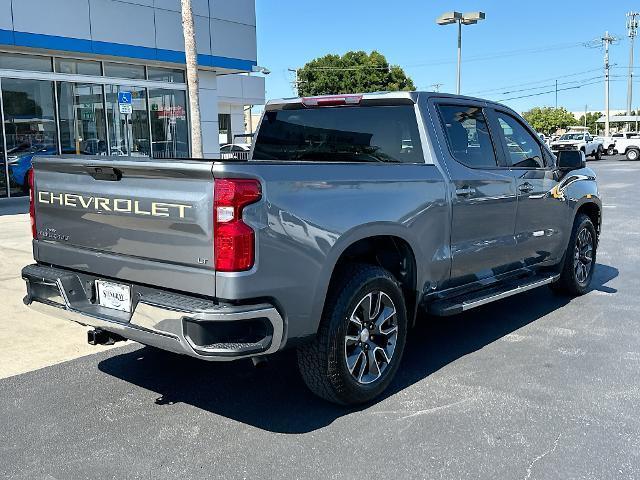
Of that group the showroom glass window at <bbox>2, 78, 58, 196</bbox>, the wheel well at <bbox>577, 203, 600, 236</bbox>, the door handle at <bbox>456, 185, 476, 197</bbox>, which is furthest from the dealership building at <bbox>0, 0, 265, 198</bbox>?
the door handle at <bbox>456, 185, 476, 197</bbox>

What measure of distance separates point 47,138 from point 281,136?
1271 cm

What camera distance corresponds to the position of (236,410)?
4055 millimetres

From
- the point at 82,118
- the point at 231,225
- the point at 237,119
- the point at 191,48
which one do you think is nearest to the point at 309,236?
the point at 231,225

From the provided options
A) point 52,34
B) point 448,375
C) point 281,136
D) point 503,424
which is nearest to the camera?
point 503,424

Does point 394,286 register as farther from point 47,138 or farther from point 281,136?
point 47,138

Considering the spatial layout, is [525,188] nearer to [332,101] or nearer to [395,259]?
[395,259]

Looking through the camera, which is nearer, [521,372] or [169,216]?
[169,216]

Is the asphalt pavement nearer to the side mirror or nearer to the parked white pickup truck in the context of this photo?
the side mirror

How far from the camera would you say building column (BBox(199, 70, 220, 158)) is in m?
19.9

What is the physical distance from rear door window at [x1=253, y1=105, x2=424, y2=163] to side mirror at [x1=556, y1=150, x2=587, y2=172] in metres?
2.07

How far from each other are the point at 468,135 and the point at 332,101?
3.67 feet

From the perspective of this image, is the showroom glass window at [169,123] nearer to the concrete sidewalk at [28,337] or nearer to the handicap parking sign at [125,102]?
the handicap parking sign at [125,102]

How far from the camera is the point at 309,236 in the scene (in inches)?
142

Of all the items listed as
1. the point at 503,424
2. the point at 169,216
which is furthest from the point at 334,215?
the point at 503,424
